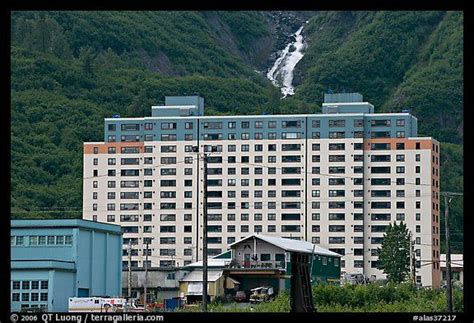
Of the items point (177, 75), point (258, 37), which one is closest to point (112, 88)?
point (177, 75)

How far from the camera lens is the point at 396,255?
167 ft

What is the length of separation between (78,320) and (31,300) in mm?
19507

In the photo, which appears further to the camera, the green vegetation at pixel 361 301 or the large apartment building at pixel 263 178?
the large apartment building at pixel 263 178

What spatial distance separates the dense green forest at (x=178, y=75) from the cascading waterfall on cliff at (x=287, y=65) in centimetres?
216

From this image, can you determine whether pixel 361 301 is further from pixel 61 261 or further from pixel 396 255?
pixel 396 255

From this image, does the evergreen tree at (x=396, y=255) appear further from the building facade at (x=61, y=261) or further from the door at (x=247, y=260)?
the building facade at (x=61, y=261)

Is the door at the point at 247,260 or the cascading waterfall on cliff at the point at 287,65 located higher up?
the cascading waterfall on cliff at the point at 287,65

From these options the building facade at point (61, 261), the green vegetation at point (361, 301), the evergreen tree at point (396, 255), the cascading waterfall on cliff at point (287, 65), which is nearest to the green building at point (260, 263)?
the building facade at point (61, 261)

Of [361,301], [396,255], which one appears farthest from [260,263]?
[396,255]

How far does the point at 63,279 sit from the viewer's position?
2653 centimetres

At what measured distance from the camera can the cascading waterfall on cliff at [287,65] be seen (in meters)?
133

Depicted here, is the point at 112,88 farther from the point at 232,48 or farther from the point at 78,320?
the point at 78,320

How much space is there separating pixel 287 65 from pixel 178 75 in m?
31.0

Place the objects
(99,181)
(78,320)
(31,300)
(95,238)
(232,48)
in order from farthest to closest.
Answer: (232,48) < (99,181) < (95,238) < (31,300) < (78,320)
